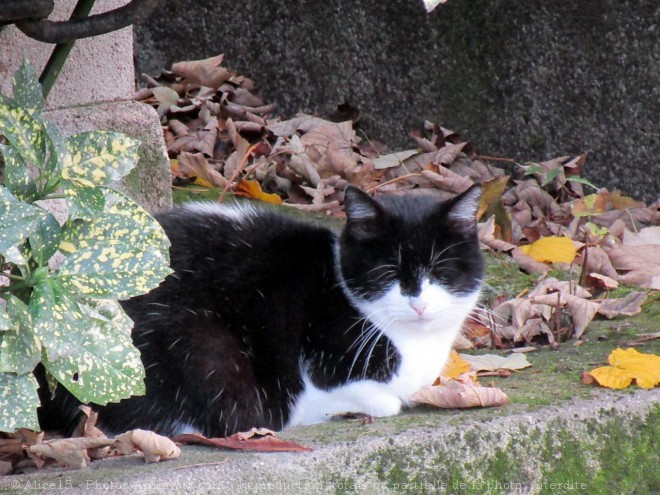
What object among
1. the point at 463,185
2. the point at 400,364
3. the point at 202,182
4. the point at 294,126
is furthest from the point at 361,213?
the point at 294,126

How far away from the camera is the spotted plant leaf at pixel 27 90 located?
65.3 inches

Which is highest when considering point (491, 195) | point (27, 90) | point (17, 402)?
point (27, 90)

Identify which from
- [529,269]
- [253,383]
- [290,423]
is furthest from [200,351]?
[529,269]

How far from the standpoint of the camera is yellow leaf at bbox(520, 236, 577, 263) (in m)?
3.25

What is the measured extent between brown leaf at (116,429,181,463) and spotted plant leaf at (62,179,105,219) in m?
0.49

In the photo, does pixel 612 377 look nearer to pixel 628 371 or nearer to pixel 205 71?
pixel 628 371

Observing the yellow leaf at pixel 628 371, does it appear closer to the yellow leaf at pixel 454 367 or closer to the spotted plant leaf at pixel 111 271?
the yellow leaf at pixel 454 367

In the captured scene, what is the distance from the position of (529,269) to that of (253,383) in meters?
1.33

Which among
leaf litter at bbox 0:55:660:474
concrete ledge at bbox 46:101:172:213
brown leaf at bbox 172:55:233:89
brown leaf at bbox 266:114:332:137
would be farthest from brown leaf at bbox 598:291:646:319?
brown leaf at bbox 172:55:233:89

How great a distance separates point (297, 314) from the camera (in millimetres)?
2236

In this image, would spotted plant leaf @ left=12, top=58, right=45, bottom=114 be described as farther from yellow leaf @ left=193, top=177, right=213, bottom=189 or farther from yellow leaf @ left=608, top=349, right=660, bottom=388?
yellow leaf @ left=193, top=177, right=213, bottom=189

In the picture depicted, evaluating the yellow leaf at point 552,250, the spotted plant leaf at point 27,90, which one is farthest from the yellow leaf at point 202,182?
the spotted plant leaf at point 27,90

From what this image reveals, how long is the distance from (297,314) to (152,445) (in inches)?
20.5

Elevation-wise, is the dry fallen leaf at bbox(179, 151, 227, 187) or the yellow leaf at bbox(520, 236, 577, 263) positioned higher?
the dry fallen leaf at bbox(179, 151, 227, 187)
